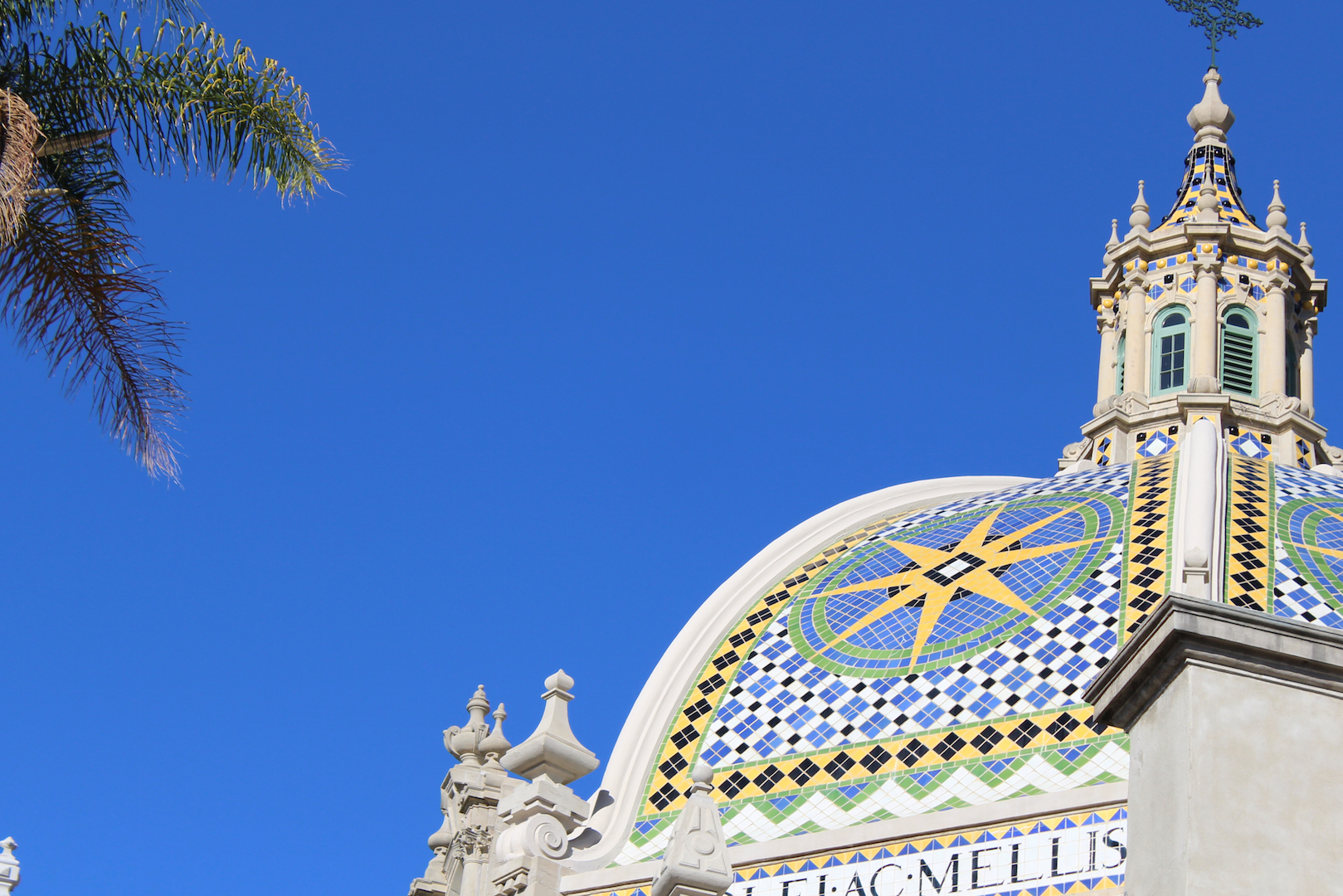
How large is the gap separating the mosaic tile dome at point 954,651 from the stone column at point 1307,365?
5193 millimetres

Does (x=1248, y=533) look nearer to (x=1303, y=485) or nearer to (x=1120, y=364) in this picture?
(x=1303, y=485)

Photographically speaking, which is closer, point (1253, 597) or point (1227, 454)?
point (1253, 597)

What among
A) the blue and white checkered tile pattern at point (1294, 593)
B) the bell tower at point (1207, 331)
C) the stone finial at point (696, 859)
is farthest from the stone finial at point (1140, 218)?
the stone finial at point (696, 859)

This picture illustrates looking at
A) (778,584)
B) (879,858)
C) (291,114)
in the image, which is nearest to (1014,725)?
(879,858)

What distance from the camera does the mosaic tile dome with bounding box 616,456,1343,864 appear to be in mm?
18188

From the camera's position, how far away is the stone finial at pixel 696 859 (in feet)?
47.6

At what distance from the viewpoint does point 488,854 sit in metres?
19.2

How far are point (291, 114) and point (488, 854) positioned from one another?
370 inches

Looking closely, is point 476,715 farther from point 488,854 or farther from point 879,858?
point 879,858

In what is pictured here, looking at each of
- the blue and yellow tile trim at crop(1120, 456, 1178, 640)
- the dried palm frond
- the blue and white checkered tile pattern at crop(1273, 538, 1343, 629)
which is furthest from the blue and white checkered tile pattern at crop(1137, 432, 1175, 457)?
the dried palm frond

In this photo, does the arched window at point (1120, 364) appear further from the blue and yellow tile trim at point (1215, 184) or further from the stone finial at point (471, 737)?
the stone finial at point (471, 737)

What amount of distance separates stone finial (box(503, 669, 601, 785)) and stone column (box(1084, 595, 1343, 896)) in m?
10.4

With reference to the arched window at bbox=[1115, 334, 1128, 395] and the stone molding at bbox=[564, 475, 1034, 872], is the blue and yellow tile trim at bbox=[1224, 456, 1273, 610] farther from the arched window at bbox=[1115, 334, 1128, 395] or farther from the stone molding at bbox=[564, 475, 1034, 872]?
the arched window at bbox=[1115, 334, 1128, 395]

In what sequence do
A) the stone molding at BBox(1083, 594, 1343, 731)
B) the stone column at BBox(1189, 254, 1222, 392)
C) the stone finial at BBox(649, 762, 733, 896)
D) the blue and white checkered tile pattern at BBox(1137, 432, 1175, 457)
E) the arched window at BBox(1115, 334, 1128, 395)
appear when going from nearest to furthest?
the stone molding at BBox(1083, 594, 1343, 731) < the stone finial at BBox(649, 762, 733, 896) < the blue and white checkered tile pattern at BBox(1137, 432, 1175, 457) < the stone column at BBox(1189, 254, 1222, 392) < the arched window at BBox(1115, 334, 1128, 395)
